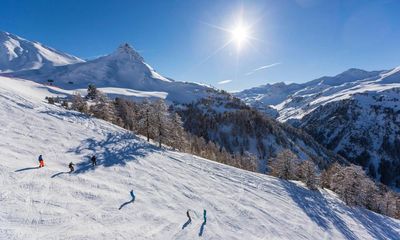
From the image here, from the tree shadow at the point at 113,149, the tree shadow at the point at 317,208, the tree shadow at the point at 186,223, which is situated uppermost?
the tree shadow at the point at 113,149

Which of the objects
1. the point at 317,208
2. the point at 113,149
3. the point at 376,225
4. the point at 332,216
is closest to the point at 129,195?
the point at 113,149

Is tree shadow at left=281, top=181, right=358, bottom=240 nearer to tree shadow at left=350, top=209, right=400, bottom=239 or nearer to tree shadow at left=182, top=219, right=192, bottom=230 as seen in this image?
tree shadow at left=350, top=209, right=400, bottom=239

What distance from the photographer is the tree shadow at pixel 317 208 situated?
1625 inches

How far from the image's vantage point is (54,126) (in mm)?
48781

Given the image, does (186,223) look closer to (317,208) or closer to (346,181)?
(317,208)

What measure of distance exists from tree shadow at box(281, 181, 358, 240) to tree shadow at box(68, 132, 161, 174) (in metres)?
28.9

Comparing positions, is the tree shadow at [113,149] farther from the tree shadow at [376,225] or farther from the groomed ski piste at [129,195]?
the tree shadow at [376,225]

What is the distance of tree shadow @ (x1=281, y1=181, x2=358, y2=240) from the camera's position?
4128cm

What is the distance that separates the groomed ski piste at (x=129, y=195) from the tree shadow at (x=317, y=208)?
0.27 m

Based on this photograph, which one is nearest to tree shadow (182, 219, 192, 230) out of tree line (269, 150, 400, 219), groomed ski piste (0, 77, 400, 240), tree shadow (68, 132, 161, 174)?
groomed ski piste (0, 77, 400, 240)

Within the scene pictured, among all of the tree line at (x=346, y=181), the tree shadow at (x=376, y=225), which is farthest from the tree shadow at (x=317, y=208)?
the tree shadow at (x=376, y=225)

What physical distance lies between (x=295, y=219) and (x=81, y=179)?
29.6 m

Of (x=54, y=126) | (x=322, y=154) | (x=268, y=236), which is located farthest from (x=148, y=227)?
(x=322, y=154)

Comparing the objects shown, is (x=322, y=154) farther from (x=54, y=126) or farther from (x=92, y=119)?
(x=54, y=126)
